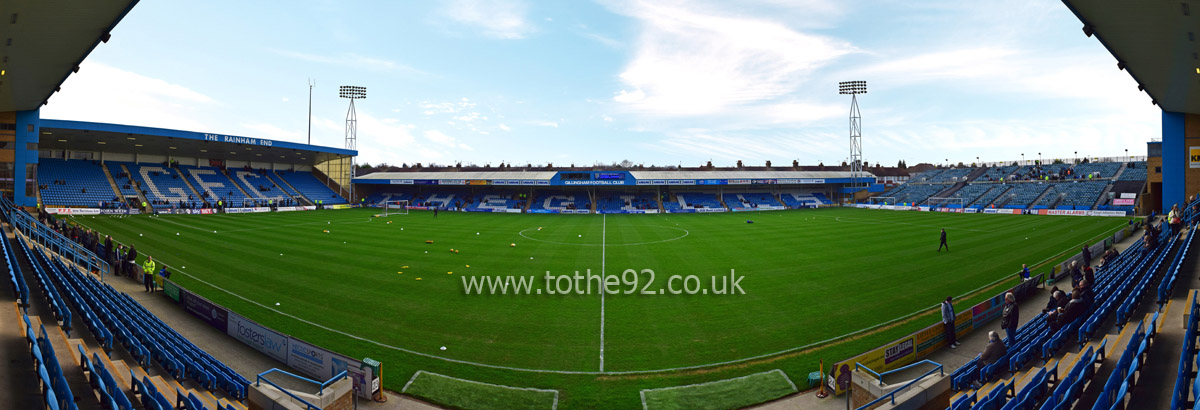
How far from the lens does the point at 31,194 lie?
35.2m

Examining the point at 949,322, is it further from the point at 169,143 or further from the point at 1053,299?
the point at 169,143

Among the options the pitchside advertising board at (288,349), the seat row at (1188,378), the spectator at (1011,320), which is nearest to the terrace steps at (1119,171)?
the spectator at (1011,320)

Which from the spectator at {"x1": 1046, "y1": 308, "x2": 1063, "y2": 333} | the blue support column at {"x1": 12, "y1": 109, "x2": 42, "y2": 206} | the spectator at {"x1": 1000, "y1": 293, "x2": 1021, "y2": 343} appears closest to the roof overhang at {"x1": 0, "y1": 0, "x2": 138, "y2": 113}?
the blue support column at {"x1": 12, "y1": 109, "x2": 42, "y2": 206}

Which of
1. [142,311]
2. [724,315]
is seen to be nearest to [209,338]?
[142,311]

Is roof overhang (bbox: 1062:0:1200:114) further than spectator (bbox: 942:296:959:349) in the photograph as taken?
Yes

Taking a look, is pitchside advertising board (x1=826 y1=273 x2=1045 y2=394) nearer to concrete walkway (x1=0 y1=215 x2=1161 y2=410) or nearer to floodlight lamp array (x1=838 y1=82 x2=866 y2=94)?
concrete walkway (x1=0 y1=215 x2=1161 y2=410)

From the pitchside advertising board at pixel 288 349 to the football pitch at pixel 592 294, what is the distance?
791 mm

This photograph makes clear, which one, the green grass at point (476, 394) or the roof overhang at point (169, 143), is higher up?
the roof overhang at point (169, 143)

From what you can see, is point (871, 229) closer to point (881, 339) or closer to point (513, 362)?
point (881, 339)

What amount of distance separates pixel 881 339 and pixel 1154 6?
10.4 metres

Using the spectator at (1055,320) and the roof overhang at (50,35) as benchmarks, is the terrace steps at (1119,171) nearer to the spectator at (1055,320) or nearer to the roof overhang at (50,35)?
the spectator at (1055,320)

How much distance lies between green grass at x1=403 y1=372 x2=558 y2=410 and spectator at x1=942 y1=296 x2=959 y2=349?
27.4 ft

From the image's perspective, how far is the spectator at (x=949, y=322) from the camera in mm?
10180

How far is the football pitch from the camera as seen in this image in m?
9.91
